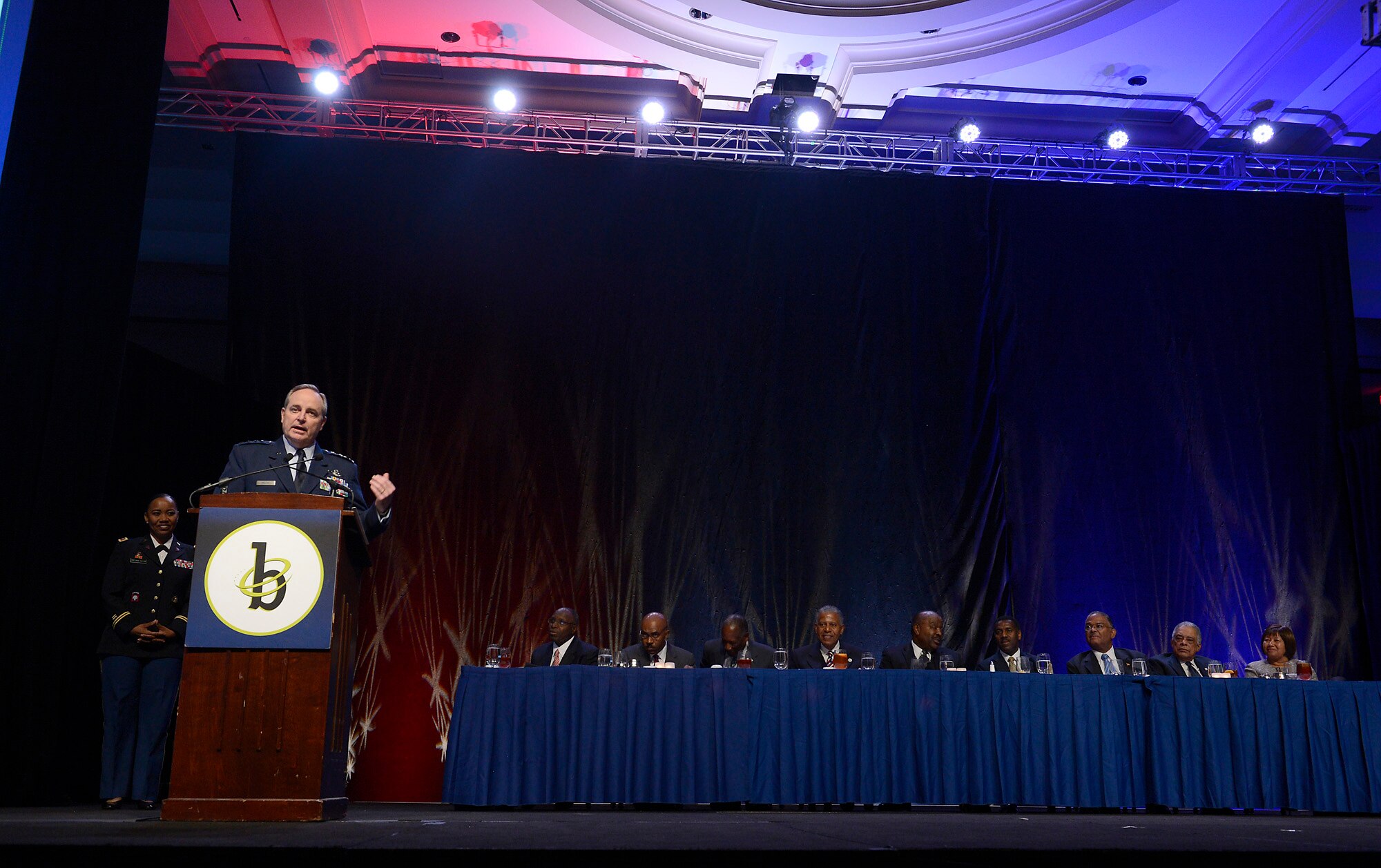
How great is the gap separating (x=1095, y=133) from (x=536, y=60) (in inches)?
142

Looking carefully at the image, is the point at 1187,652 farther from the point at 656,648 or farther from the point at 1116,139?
the point at 1116,139

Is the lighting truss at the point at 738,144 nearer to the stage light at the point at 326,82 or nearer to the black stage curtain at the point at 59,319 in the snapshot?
the stage light at the point at 326,82

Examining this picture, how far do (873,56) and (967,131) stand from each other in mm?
803

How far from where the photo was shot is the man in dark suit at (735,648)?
516 cm

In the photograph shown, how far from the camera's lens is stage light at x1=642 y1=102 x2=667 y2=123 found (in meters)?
6.39

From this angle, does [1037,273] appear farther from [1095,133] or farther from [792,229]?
[792,229]

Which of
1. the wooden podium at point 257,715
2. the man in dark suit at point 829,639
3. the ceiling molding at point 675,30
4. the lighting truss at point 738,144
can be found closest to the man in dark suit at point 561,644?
the man in dark suit at point 829,639

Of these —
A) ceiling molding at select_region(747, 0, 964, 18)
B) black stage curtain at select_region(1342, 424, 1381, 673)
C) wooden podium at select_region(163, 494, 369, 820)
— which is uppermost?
ceiling molding at select_region(747, 0, 964, 18)

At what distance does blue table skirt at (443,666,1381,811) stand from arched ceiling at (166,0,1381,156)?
149 inches

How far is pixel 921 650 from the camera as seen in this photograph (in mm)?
5312

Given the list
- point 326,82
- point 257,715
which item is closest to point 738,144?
point 326,82

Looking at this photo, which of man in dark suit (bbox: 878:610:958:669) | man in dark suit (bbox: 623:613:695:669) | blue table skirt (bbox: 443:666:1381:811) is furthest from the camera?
man in dark suit (bbox: 623:613:695:669)

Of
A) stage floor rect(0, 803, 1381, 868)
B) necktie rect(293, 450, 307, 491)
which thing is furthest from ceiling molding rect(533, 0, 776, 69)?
stage floor rect(0, 803, 1381, 868)

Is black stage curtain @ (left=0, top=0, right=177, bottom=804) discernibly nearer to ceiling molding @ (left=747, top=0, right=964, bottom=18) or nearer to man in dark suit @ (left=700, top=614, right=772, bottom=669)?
man in dark suit @ (left=700, top=614, right=772, bottom=669)
